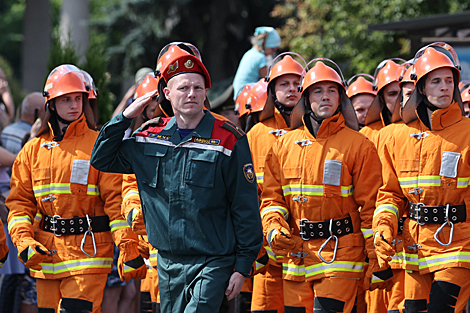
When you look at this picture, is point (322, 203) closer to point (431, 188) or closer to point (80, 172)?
point (431, 188)

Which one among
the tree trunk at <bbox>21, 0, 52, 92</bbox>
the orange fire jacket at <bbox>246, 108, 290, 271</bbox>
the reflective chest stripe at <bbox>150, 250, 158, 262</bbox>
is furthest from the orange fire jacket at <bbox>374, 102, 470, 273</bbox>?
the tree trunk at <bbox>21, 0, 52, 92</bbox>

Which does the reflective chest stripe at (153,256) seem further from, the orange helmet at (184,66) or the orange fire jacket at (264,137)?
the orange helmet at (184,66)

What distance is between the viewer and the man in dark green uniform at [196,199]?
17.1 ft

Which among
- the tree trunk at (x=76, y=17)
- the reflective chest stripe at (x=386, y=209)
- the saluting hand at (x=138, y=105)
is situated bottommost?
the reflective chest stripe at (x=386, y=209)

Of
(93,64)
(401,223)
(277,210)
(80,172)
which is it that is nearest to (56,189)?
(80,172)

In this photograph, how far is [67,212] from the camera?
7.11 meters

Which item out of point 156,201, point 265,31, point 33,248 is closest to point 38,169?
point 33,248

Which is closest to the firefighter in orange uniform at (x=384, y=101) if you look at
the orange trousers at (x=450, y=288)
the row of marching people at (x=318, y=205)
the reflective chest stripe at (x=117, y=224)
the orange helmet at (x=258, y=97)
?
the row of marching people at (x=318, y=205)

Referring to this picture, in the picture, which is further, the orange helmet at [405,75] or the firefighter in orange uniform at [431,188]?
the orange helmet at [405,75]

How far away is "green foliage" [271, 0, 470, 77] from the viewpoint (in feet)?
58.5

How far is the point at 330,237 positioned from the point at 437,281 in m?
0.99

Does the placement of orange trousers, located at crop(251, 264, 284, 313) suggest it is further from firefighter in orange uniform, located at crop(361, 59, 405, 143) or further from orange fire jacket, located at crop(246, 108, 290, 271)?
firefighter in orange uniform, located at crop(361, 59, 405, 143)

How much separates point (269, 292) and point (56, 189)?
7.49 feet

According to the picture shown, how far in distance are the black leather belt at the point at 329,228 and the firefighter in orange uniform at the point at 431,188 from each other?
24 cm
